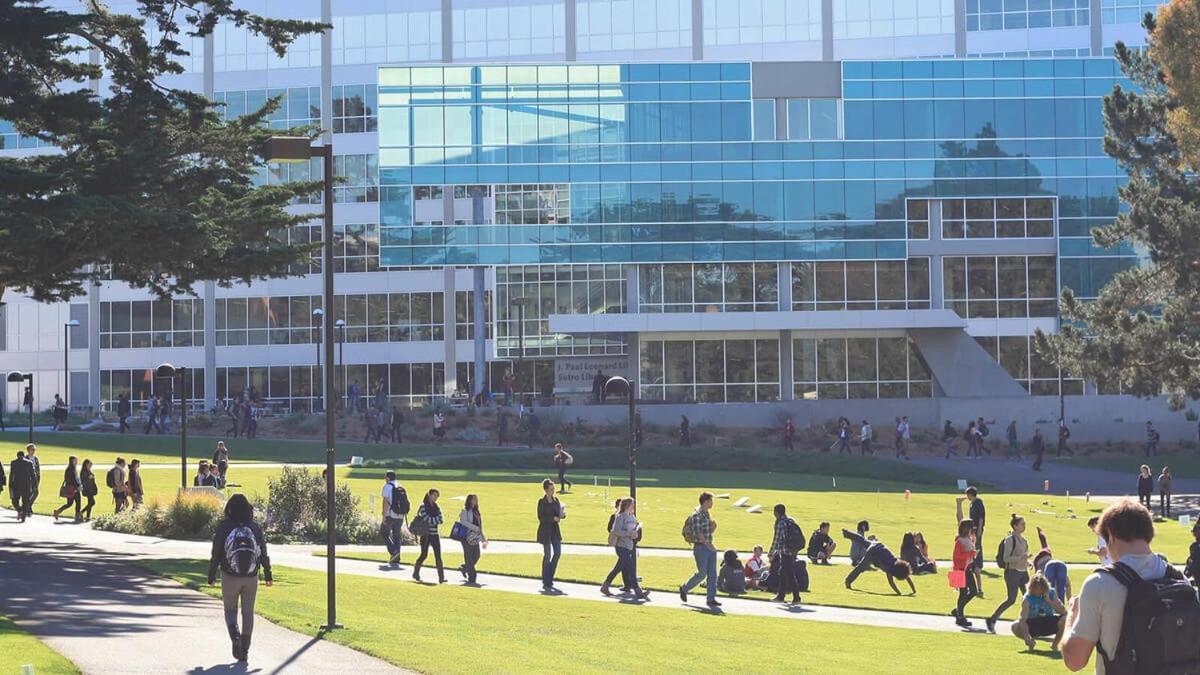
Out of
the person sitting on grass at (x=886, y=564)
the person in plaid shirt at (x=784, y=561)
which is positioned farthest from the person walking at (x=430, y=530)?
the person sitting on grass at (x=886, y=564)

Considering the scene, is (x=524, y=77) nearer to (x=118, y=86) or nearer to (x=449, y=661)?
(x=118, y=86)

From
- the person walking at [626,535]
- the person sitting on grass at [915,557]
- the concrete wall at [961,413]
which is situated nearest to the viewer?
the person walking at [626,535]

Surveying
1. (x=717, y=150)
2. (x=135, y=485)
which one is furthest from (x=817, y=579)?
(x=717, y=150)

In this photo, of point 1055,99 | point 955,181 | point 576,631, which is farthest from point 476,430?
point 576,631

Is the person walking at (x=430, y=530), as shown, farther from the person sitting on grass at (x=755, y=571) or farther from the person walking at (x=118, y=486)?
the person walking at (x=118, y=486)

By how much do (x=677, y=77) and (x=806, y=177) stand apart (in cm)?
722

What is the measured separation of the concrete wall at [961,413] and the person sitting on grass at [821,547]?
31.8 metres

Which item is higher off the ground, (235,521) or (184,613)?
(235,521)

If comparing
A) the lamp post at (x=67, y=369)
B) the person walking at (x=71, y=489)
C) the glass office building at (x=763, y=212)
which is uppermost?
the glass office building at (x=763, y=212)

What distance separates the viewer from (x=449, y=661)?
584 inches

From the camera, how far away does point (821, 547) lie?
28.8m

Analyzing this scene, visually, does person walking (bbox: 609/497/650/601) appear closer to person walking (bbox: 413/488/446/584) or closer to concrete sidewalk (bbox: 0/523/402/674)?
person walking (bbox: 413/488/446/584)

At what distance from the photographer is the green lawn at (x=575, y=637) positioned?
1570 cm

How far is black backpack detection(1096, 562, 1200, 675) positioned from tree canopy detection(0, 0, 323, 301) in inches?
725
